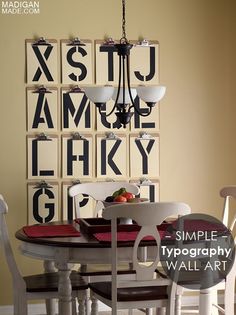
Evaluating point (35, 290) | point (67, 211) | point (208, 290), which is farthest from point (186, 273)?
point (67, 211)

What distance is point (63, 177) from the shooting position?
498 cm

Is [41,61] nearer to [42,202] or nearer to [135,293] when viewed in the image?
[42,202]

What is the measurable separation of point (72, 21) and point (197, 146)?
1.28m

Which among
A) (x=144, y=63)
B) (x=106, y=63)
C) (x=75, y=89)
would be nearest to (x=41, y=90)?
(x=75, y=89)

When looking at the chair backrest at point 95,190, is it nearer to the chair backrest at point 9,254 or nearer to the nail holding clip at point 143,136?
the nail holding clip at point 143,136

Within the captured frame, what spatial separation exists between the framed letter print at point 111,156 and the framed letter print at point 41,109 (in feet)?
1.21

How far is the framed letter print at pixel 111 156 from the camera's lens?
198 inches

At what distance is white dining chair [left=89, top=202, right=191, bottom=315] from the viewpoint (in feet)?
10.9

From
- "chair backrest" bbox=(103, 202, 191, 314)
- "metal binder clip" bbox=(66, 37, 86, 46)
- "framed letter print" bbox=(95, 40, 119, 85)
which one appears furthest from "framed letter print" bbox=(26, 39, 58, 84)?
"chair backrest" bbox=(103, 202, 191, 314)

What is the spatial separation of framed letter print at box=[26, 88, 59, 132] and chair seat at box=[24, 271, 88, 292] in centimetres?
122

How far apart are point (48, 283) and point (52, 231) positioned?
11.7 inches

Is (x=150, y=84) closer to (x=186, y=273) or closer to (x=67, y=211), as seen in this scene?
(x=67, y=211)

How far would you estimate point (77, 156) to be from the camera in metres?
5.00

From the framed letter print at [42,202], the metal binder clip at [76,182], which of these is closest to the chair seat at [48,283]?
the framed letter print at [42,202]
